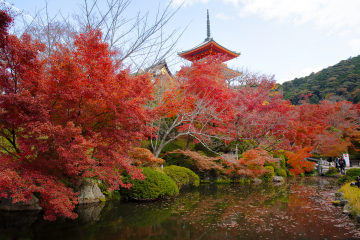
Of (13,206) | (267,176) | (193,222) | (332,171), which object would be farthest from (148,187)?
(332,171)

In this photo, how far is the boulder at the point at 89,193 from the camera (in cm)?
720

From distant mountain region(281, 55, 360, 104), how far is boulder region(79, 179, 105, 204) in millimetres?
33997

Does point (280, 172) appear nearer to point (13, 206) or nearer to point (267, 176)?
point (267, 176)

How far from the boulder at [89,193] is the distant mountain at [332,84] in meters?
34.0

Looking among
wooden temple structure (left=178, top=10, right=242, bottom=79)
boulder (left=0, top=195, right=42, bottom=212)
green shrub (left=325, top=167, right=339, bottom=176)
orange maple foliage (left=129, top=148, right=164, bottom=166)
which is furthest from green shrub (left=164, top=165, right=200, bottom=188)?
wooden temple structure (left=178, top=10, right=242, bottom=79)

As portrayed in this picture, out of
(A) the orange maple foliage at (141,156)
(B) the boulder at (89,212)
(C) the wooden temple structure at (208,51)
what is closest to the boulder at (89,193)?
(B) the boulder at (89,212)

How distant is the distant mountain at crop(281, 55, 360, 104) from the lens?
110 ft

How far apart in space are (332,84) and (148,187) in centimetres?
4140

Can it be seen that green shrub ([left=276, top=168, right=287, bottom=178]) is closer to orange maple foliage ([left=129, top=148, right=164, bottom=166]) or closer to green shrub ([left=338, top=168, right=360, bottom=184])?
green shrub ([left=338, top=168, right=360, bottom=184])

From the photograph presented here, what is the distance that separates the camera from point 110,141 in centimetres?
540

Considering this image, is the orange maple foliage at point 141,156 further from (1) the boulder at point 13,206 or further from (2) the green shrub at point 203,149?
(2) the green shrub at point 203,149

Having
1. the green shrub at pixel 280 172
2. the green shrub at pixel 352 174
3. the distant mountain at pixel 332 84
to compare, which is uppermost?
the distant mountain at pixel 332 84

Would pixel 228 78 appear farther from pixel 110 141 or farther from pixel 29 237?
pixel 29 237

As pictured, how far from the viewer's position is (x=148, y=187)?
7.75 meters
